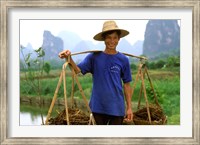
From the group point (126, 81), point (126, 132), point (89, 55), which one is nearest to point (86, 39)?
point (89, 55)

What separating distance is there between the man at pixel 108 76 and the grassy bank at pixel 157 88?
113 mm

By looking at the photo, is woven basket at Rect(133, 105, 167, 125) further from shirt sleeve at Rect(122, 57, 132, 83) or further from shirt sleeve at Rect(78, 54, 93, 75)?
shirt sleeve at Rect(78, 54, 93, 75)

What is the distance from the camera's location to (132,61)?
3.16m

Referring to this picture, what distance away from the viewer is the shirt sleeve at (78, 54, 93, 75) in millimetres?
2932

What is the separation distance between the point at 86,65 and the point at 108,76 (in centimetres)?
17

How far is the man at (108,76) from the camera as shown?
2.93 metres

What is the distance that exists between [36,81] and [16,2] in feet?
1.95

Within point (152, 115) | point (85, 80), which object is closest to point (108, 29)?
point (85, 80)

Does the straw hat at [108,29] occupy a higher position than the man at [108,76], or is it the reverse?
the straw hat at [108,29]

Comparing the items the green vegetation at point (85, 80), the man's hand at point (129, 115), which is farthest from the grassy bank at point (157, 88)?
the man's hand at point (129, 115)

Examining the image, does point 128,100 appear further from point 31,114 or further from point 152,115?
point 31,114

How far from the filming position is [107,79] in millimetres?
2938

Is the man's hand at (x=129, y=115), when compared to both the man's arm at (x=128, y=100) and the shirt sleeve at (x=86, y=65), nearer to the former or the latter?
the man's arm at (x=128, y=100)

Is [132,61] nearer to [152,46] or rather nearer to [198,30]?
[152,46]
